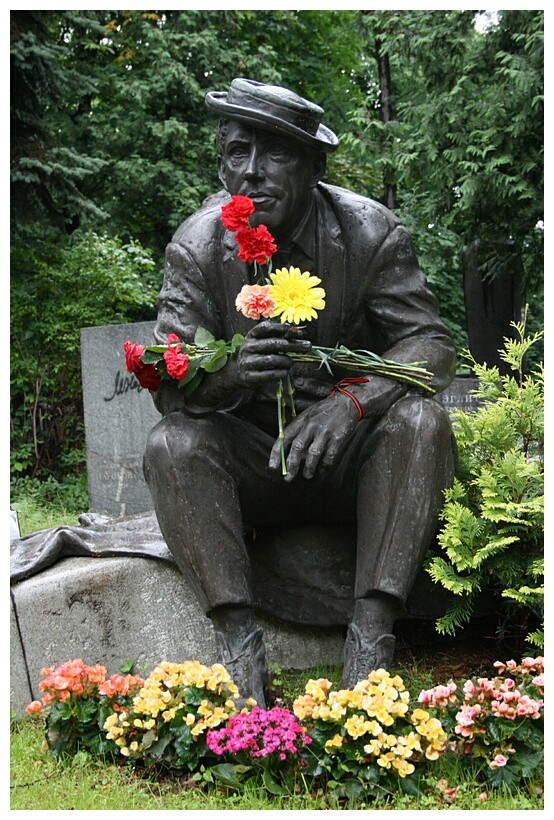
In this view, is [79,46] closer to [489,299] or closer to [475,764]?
[489,299]

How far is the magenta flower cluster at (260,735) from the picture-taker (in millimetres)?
2826

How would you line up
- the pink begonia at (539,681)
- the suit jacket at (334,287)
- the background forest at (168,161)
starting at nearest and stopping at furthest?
the pink begonia at (539,681), the suit jacket at (334,287), the background forest at (168,161)

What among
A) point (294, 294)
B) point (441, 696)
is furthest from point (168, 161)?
point (441, 696)

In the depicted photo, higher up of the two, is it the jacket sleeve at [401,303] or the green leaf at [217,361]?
the jacket sleeve at [401,303]

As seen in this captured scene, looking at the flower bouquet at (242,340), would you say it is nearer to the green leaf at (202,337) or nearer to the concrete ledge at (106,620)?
the green leaf at (202,337)

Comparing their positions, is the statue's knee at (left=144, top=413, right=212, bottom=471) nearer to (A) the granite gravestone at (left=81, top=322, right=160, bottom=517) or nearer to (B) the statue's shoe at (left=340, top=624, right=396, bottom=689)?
(B) the statue's shoe at (left=340, top=624, right=396, bottom=689)

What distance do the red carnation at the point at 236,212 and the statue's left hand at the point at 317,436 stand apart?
0.69 meters

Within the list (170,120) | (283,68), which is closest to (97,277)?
(170,120)

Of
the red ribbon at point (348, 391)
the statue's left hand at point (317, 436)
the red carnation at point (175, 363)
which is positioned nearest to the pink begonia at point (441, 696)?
the statue's left hand at point (317, 436)

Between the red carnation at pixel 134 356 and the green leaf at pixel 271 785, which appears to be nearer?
the green leaf at pixel 271 785

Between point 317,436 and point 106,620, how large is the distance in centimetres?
124

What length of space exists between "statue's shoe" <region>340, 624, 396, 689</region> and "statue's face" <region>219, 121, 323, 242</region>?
4.95 ft

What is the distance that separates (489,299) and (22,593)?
30.7 feet

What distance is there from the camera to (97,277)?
37.1ft
